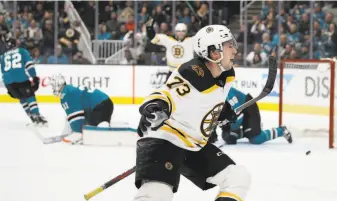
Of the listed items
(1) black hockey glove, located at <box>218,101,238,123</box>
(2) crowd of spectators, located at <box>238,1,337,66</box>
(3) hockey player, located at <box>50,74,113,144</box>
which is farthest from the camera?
(2) crowd of spectators, located at <box>238,1,337,66</box>

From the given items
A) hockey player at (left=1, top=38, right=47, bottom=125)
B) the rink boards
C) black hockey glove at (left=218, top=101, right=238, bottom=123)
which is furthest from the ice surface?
the rink boards

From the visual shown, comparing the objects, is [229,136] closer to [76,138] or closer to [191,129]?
[76,138]

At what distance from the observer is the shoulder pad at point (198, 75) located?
3.02 m

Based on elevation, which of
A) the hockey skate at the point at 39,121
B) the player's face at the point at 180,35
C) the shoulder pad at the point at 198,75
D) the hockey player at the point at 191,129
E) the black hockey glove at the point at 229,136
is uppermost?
the player's face at the point at 180,35

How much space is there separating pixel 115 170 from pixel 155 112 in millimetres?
2527

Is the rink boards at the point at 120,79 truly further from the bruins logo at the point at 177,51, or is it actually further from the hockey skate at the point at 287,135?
the hockey skate at the point at 287,135

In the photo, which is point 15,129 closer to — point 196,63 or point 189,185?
point 189,185

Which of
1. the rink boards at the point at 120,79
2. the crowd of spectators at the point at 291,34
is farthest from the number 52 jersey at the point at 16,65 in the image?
the crowd of spectators at the point at 291,34

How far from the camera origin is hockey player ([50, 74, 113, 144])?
662 cm

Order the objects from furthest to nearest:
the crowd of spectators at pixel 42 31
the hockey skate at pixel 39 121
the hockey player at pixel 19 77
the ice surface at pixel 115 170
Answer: the crowd of spectators at pixel 42 31
the hockey player at pixel 19 77
the hockey skate at pixel 39 121
the ice surface at pixel 115 170

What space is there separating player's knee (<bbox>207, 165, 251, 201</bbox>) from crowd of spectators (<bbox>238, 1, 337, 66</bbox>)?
8250mm

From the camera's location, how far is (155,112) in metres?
2.87

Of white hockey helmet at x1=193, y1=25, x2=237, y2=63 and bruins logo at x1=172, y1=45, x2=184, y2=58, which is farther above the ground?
white hockey helmet at x1=193, y1=25, x2=237, y2=63

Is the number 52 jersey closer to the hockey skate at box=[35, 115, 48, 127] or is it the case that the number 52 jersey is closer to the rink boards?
the hockey skate at box=[35, 115, 48, 127]
